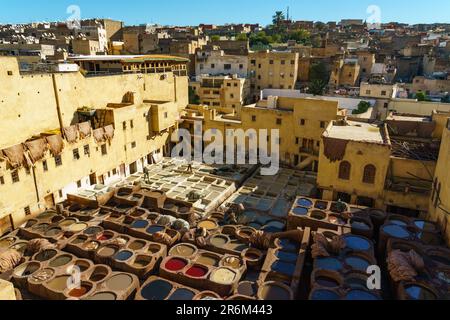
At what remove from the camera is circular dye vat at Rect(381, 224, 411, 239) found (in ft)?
64.1

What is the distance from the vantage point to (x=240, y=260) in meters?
19.4

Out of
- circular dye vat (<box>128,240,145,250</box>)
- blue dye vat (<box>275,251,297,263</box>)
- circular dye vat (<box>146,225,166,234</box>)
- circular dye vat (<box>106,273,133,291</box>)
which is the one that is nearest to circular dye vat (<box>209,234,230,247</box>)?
circular dye vat (<box>146,225,166,234</box>)

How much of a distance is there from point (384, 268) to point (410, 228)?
3.33 m

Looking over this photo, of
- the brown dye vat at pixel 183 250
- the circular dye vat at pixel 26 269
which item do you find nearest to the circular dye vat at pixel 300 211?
the brown dye vat at pixel 183 250

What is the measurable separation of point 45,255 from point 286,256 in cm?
1409

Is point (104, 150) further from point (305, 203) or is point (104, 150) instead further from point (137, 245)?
point (305, 203)

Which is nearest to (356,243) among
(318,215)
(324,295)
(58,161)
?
(318,215)

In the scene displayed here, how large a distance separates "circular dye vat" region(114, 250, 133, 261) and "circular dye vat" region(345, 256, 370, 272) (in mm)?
12000

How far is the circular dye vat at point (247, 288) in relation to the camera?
16.9 metres

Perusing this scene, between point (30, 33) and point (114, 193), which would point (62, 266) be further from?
point (30, 33)

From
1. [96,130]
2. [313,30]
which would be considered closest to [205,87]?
[96,130]

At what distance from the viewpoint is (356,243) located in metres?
19.2

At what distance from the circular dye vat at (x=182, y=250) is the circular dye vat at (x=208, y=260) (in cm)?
75

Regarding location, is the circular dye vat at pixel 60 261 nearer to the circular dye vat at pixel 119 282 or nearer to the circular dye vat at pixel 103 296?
the circular dye vat at pixel 119 282
